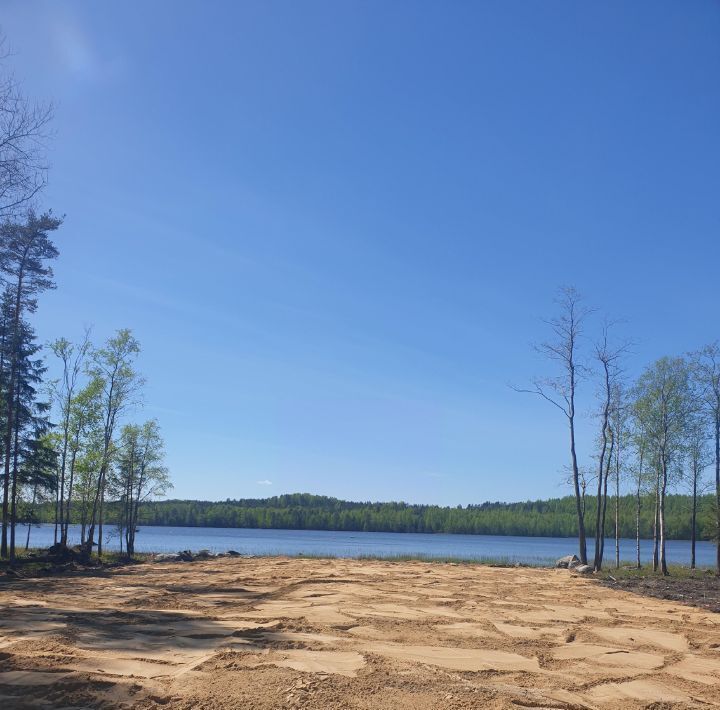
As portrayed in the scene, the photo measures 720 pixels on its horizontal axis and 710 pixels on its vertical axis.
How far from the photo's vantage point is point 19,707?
502 centimetres

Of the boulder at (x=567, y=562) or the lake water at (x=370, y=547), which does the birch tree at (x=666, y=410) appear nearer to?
the boulder at (x=567, y=562)

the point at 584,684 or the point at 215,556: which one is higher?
the point at 584,684

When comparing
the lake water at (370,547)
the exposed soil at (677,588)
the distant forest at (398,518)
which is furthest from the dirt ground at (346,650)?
the distant forest at (398,518)

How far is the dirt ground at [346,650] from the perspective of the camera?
5617 mm

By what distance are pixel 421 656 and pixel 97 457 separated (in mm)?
26133

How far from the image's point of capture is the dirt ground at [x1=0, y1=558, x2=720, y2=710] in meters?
5.62

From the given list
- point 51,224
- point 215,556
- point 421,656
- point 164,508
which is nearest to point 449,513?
point 164,508

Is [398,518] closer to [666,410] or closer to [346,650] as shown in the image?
[666,410]

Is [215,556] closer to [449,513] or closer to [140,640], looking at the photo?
[140,640]

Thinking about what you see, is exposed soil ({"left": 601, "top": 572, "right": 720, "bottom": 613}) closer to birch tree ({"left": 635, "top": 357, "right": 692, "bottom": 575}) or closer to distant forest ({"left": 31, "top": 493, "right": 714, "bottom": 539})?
birch tree ({"left": 635, "top": 357, "right": 692, "bottom": 575})

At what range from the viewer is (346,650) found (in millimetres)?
7438

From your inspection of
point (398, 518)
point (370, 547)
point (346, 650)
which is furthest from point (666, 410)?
point (398, 518)

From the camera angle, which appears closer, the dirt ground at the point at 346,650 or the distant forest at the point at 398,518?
the dirt ground at the point at 346,650

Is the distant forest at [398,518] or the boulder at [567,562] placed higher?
the boulder at [567,562]
